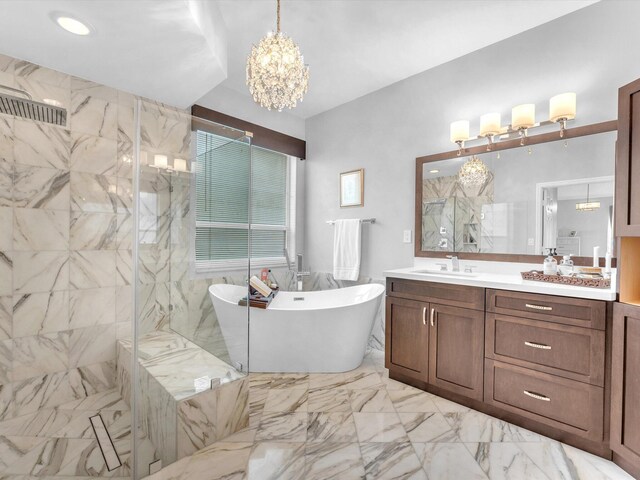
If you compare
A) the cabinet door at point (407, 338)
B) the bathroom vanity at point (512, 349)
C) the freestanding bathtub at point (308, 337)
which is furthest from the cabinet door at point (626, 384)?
the freestanding bathtub at point (308, 337)

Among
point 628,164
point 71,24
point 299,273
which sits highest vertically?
point 71,24

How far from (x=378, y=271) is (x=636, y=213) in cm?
203

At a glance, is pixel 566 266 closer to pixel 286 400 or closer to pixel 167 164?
pixel 286 400

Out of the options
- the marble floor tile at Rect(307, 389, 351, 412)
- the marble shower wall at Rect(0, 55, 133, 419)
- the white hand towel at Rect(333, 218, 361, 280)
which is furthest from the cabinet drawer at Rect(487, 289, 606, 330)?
the marble shower wall at Rect(0, 55, 133, 419)

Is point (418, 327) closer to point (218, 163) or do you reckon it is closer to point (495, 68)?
point (218, 163)

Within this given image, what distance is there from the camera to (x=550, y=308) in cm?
178

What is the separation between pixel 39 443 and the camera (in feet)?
5.74

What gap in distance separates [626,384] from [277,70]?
2.41 meters

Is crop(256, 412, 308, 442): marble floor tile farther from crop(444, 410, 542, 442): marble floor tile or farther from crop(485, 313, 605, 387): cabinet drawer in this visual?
crop(485, 313, 605, 387): cabinet drawer

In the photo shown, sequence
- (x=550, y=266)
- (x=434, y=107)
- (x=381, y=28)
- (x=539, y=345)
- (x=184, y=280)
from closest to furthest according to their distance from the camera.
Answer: (x=539, y=345)
(x=184, y=280)
(x=550, y=266)
(x=381, y=28)
(x=434, y=107)

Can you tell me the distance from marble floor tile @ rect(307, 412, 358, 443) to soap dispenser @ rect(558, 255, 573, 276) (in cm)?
170

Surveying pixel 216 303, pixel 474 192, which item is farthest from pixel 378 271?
pixel 216 303

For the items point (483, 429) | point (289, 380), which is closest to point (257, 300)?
point (289, 380)

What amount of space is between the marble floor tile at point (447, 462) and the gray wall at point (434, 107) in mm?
1618
